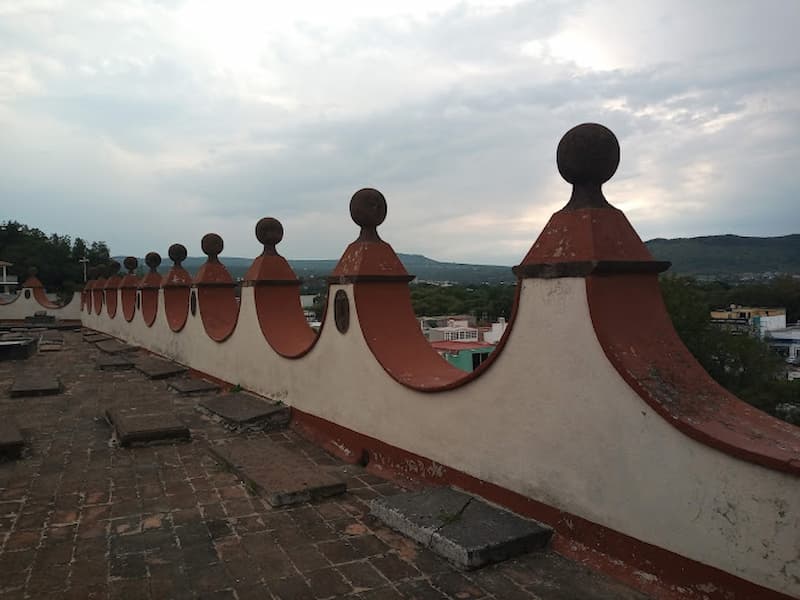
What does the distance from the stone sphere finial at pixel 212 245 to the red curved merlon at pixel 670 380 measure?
716 cm

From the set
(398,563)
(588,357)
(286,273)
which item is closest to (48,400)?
(286,273)

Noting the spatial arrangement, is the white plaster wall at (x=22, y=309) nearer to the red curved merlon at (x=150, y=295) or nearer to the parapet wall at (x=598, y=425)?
the red curved merlon at (x=150, y=295)

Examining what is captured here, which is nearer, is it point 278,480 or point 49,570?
point 49,570

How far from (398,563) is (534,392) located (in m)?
1.12

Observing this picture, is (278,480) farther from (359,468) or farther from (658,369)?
(658,369)

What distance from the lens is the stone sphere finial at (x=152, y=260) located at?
41.3 ft

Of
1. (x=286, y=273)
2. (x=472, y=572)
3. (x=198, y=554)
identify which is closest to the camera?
(x=472, y=572)

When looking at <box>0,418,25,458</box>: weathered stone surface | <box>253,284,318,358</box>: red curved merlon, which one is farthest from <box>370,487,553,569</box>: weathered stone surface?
<box>253,284,318,358</box>: red curved merlon

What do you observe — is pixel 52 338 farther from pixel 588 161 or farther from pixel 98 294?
pixel 588 161

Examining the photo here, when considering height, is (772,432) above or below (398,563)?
above

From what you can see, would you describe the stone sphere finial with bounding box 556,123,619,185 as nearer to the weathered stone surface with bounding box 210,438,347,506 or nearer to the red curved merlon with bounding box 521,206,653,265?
the red curved merlon with bounding box 521,206,653,265

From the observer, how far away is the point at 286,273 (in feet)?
23.6

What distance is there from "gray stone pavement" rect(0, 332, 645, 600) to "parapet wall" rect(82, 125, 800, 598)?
0.93ft

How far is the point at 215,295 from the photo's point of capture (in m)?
9.22
